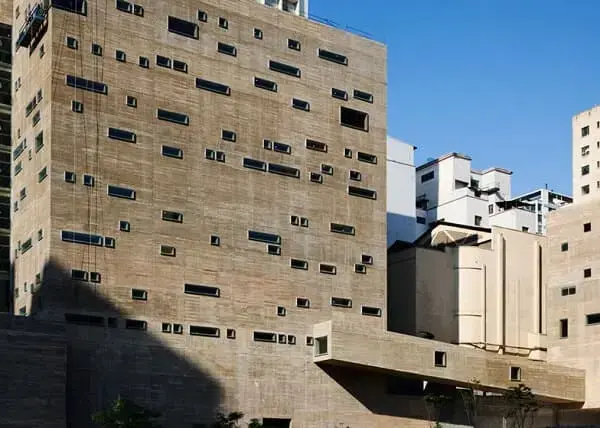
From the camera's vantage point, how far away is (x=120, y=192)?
51969mm

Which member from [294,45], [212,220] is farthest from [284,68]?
[212,220]

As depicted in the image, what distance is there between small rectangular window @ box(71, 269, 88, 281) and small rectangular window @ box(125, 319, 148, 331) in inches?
123

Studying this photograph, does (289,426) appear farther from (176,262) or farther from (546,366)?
(546,366)

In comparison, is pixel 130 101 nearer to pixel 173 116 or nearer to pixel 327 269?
pixel 173 116

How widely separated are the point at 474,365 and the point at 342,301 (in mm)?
9190

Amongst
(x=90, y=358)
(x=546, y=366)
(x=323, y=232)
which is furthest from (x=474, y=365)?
(x=90, y=358)

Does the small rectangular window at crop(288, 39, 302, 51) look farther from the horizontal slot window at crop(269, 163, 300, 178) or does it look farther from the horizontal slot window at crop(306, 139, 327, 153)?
the horizontal slot window at crop(269, 163, 300, 178)

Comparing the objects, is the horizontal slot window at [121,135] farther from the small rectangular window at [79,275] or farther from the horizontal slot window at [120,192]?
the small rectangular window at [79,275]

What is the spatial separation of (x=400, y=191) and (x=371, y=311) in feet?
80.1

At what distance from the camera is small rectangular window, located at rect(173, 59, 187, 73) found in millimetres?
54844

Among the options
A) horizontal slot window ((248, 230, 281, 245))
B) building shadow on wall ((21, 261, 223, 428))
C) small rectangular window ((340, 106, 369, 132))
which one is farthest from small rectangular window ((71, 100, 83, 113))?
small rectangular window ((340, 106, 369, 132))

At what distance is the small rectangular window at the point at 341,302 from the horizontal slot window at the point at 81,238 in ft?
48.5

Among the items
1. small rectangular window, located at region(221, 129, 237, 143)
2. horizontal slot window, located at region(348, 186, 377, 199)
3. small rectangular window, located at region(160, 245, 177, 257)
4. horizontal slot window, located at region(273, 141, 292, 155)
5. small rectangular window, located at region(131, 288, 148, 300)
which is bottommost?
small rectangular window, located at region(131, 288, 148, 300)

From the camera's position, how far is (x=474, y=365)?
2368 inches
